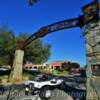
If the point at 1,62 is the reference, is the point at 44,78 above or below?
below

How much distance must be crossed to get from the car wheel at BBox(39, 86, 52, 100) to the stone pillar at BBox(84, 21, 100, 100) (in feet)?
14.8

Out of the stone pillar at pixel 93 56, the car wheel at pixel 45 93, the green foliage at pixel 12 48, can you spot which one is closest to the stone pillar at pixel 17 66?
the green foliage at pixel 12 48

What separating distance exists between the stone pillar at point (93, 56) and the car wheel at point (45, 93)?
4508mm

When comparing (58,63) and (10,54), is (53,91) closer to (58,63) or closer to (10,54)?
(10,54)

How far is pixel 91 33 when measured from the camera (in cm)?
990

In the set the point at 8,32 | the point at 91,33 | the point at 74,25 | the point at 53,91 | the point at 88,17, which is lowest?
the point at 53,91

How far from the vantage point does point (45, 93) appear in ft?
45.9

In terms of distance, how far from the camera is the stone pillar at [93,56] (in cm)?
933

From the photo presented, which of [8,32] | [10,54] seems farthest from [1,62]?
[8,32]

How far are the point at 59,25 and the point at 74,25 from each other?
234 centimetres

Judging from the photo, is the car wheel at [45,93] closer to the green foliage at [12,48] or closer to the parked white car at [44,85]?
the parked white car at [44,85]

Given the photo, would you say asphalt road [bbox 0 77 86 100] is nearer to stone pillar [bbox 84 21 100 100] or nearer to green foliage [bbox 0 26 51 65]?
stone pillar [bbox 84 21 100 100]

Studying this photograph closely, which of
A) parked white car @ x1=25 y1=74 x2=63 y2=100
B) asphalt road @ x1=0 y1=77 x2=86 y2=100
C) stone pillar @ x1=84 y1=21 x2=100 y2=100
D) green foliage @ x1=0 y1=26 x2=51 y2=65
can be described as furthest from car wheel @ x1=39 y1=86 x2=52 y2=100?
green foliage @ x1=0 y1=26 x2=51 y2=65

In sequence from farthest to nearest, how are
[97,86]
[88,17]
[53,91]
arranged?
[53,91]
[88,17]
[97,86]
